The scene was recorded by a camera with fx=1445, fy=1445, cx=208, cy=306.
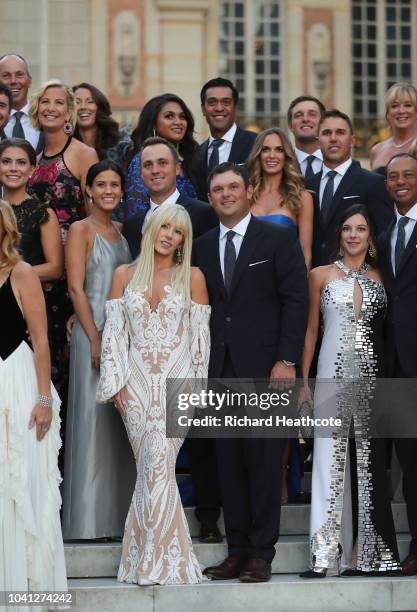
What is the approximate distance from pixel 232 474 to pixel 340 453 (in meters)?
0.65

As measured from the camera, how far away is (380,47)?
2258 centimetres

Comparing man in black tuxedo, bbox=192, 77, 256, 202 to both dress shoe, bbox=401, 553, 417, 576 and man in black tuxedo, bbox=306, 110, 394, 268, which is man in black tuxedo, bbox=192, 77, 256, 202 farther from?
dress shoe, bbox=401, 553, 417, 576

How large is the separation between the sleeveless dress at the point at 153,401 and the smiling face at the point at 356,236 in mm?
966

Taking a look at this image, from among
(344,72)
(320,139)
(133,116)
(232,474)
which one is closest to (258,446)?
(232,474)

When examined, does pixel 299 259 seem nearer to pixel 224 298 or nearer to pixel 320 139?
pixel 224 298

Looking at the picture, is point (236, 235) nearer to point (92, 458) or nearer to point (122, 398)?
point (122, 398)

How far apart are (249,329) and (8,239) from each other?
1462mm

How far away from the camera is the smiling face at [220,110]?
1012 centimetres

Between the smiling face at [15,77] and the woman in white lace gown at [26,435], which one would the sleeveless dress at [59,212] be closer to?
the woman in white lace gown at [26,435]

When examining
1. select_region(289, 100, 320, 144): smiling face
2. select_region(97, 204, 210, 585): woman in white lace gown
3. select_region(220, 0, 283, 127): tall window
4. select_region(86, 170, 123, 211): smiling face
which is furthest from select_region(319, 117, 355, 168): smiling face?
select_region(220, 0, 283, 127): tall window

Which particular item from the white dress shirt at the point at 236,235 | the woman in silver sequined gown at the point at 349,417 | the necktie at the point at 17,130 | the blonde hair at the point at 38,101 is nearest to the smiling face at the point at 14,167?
the blonde hair at the point at 38,101

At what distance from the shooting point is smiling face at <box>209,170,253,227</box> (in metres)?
8.19

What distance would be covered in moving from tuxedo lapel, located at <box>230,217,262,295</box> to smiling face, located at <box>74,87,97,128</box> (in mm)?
2413

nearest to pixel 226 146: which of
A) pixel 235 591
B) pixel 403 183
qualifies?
pixel 403 183
